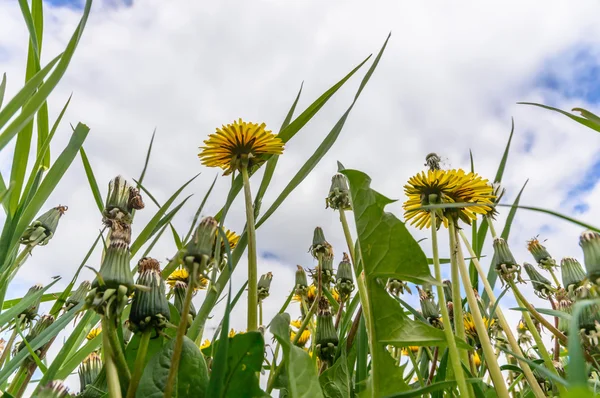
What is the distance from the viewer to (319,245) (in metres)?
1.80

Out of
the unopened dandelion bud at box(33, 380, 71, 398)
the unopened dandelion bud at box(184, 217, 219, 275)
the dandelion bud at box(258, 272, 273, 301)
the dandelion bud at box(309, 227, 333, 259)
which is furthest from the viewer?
the dandelion bud at box(258, 272, 273, 301)

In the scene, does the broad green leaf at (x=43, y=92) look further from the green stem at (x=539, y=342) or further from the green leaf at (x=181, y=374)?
the green stem at (x=539, y=342)

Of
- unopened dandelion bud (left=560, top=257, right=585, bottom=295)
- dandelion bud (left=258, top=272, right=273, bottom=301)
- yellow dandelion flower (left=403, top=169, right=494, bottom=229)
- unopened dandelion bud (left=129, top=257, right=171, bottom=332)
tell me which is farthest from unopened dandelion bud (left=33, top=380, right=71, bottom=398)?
dandelion bud (left=258, top=272, right=273, bottom=301)

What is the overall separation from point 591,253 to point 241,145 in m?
0.88

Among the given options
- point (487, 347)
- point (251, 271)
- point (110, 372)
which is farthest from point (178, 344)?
point (487, 347)

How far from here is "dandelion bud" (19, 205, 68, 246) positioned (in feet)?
4.47

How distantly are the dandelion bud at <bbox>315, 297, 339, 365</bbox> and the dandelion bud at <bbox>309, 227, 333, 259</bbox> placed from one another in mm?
483

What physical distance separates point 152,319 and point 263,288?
5.07ft

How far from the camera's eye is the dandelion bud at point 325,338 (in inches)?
50.5

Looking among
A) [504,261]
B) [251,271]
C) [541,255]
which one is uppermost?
[541,255]

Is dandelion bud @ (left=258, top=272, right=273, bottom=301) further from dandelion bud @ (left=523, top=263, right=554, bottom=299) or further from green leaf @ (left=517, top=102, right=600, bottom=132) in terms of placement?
green leaf @ (left=517, top=102, right=600, bottom=132)

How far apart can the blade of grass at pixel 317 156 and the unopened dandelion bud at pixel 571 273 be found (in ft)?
2.60

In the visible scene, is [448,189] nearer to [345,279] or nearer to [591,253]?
[591,253]

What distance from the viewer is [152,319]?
70cm
